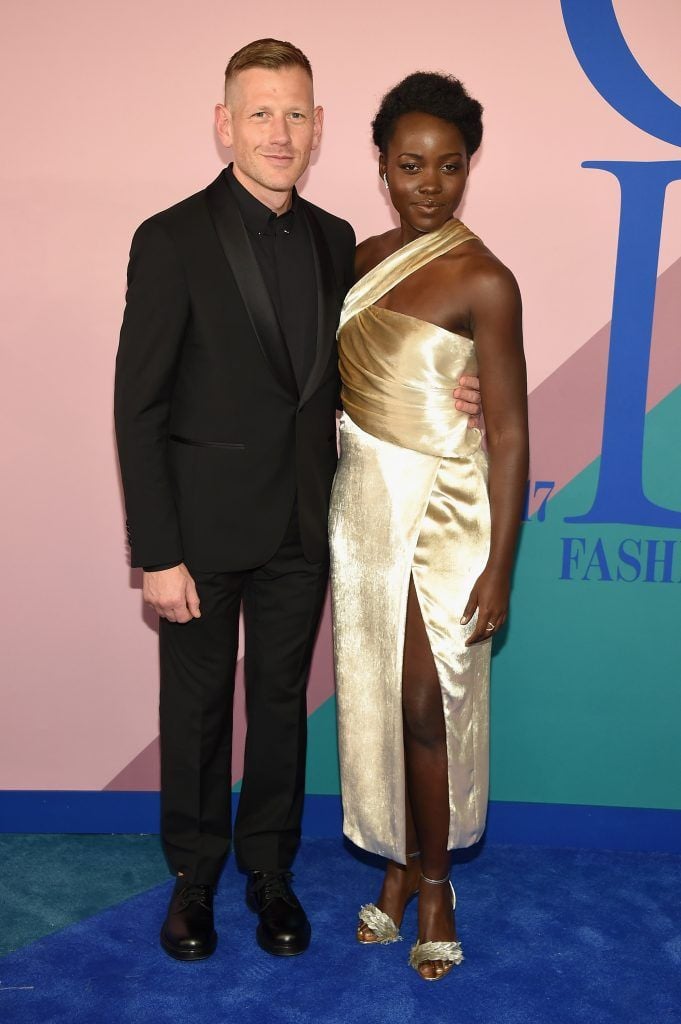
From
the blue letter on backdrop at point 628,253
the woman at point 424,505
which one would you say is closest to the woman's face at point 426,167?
the woman at point 424,505

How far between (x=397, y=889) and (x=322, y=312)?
4.64 ft

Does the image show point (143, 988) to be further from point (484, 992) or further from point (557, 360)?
point (557, 360)

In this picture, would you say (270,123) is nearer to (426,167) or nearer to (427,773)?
(426,167)

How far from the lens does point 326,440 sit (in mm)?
2445

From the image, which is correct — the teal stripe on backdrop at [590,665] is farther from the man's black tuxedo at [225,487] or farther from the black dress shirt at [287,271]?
the black dress shirt at [287,271]

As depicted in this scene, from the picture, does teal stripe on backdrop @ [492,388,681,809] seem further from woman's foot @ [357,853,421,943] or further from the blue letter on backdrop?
woman's foot @ [357,853,421,943]

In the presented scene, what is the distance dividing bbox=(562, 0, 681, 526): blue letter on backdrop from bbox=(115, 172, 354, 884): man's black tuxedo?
31.3 inches

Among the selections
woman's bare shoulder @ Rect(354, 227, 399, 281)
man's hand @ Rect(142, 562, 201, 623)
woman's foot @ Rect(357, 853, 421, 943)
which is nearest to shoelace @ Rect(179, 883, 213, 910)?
woman's foot @ Rect(357, 853, 421, 943)

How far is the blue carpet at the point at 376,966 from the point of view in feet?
7.55

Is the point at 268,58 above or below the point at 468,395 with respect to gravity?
above

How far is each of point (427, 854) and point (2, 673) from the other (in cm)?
138

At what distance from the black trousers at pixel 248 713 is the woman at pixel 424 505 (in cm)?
14

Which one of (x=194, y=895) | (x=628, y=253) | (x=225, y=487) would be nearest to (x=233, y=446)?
(x=225, y=487)

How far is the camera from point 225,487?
2.33 meters
